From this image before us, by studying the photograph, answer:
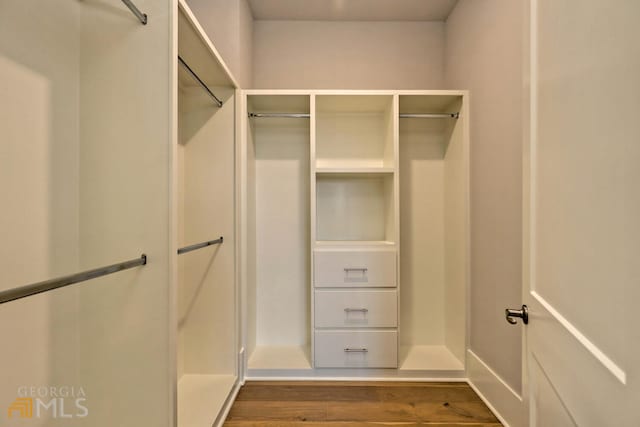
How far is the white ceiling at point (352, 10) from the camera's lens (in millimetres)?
2230

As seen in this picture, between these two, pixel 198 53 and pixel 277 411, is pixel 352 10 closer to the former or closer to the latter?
pixel 198 53

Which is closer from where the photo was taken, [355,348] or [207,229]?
[207,229]

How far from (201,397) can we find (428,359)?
1437 mm

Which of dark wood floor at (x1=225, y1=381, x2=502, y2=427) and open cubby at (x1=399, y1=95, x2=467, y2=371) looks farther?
open cubby at (x1=399, y1=95, x2=467, y2=371)

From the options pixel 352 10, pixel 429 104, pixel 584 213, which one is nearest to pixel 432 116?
pixel 429 104

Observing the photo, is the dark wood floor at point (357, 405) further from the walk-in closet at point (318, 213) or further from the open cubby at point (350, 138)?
the open cubby at point (350, 138)

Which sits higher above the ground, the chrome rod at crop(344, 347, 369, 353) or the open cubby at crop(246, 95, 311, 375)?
the open cubby at crop(246, 95, 311, 375)

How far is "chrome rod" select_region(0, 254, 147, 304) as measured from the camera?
66cm

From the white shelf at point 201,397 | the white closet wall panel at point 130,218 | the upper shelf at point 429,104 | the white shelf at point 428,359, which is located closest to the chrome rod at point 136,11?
the white closet wall panel at point 130,218

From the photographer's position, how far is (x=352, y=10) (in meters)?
2.31

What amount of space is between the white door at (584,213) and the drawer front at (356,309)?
1193mm

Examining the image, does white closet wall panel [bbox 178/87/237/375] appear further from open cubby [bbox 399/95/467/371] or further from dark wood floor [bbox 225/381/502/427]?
open cubby [bbox 399/95/467/371]

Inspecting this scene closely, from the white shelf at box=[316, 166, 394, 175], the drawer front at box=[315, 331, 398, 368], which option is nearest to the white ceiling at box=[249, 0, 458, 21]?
the white shelf at box=[316, 166, 394, 175]

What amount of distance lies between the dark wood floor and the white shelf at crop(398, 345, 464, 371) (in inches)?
3.9
